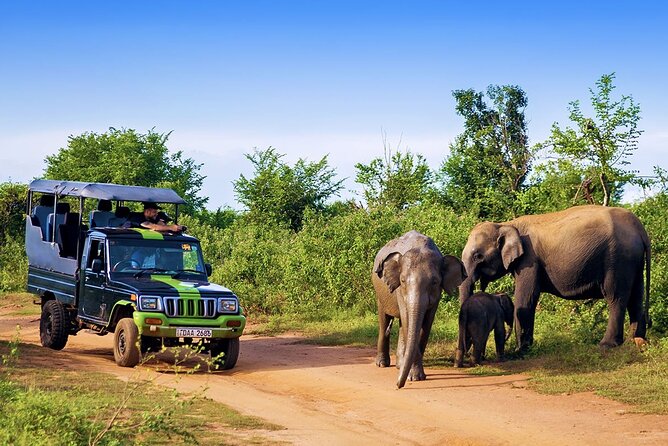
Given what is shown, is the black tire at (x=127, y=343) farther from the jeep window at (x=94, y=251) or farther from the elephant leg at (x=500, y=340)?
the elephant leg at (x=500, y=340)

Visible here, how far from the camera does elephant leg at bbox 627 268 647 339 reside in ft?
51.1

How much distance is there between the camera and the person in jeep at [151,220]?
1630 centimetres

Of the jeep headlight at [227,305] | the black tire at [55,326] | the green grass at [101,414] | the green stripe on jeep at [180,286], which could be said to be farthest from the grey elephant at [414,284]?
the black tire at [55,326]

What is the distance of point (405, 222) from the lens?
75.5ft

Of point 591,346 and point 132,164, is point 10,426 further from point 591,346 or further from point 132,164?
point 132,164

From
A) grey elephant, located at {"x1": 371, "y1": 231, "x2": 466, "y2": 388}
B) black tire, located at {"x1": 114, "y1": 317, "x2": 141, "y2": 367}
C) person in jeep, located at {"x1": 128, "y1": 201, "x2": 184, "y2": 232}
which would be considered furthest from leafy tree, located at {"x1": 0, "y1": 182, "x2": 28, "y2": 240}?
grey elephant, located at {"x1": 371, "y1": 231, "x2": 466, "y2": 388}

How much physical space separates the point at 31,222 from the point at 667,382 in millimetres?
10938

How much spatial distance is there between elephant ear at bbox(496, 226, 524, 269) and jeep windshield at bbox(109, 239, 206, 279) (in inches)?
180

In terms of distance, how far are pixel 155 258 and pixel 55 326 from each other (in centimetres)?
217

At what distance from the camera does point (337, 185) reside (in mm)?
34938

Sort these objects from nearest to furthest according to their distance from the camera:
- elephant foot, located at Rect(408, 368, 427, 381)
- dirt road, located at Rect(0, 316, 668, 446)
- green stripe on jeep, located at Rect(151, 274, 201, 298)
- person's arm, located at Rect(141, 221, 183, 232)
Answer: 1. dirt road, located at Rect(0, 316, 668, 446)
2. elephant foot, located at Rect(408, 368, 427, 381)
3. green stripe on jeep, located at Rect(151, 274, 201, 298)
4. person's arm, located at Rect(141, 221, 183, 232)

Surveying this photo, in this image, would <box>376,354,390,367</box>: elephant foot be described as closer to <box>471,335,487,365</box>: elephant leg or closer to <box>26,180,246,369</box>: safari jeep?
<box>471,335,487,365</box>: elephant leg

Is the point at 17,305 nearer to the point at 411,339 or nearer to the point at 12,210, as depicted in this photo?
the point at 12,210

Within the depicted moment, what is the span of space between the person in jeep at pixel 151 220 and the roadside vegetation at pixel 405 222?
3.54 meters
